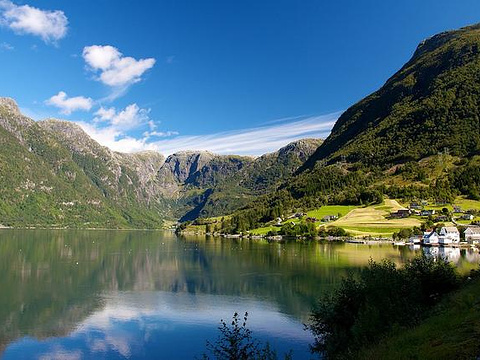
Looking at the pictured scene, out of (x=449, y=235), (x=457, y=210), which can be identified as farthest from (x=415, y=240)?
(x=457, y=210)

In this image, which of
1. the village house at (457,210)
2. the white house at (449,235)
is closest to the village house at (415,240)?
the white house at (449,235)

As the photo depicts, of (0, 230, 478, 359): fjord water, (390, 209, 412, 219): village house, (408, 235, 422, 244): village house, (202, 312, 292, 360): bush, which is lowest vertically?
(0, 230, 478, 359): fjord water

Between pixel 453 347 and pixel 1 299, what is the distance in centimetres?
7702

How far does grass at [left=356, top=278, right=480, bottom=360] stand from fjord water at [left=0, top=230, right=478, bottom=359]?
837 inches

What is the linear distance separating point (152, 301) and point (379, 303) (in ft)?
162

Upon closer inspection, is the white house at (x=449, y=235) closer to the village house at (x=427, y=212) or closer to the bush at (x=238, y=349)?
the village house at (x=427, y=212)

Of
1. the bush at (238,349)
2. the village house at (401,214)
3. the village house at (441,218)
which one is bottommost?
the bush at (238,349)

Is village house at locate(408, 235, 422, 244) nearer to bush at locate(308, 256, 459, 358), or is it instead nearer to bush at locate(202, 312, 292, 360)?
bush at locate(308, 256, 459, 358)

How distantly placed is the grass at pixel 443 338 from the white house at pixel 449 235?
136 metres

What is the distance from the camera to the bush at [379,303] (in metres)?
34.4

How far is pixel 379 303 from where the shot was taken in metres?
37.9

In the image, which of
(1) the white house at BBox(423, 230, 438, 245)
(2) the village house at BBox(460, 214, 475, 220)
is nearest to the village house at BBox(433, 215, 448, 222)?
(2) the village house at BBox(460, 214, 475, 220)

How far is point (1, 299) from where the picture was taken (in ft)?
249

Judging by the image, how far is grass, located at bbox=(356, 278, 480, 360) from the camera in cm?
2006
